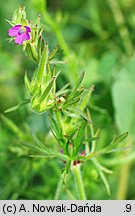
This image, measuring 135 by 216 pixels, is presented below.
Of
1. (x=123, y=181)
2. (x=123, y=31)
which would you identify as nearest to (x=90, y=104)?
(x=123, y=181)

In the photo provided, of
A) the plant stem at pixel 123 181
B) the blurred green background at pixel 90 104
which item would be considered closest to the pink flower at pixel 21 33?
the blurred green background at pixel 90 104

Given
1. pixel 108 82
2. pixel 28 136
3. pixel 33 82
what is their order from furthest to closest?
pixel 108 82 < pixel 28 136 < pixel 33 82

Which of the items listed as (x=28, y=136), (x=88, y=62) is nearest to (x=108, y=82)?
(x=88, y=62)

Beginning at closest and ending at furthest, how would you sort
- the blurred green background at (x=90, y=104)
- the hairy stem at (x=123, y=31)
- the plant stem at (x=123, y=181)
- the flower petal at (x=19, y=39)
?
the flower petal at (x=19, y=39) < the blurred green background at (x=90, y=104) < the plant stem at (x=123, y=181) < the hairy stem at (x=123, y=31)

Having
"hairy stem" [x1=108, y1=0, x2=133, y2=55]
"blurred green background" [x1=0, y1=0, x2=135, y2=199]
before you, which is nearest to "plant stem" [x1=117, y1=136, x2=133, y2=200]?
"blurred green background" [x1=0, y1=0, x2=135, y2=199]

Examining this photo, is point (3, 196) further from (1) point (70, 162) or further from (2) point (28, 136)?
(1) point (70, 162)

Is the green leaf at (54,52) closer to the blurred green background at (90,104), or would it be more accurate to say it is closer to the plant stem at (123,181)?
the blurred green background at (90,104)

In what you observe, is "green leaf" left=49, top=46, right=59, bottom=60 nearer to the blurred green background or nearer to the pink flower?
the pink flower

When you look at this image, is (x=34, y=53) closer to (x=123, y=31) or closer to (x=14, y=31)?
(x=14, y=31)
